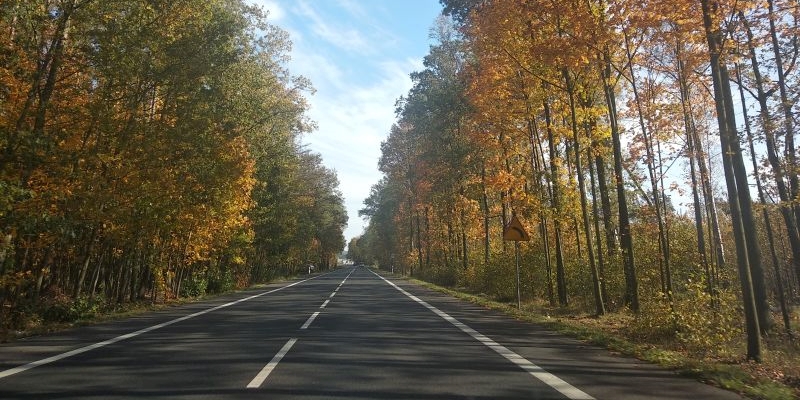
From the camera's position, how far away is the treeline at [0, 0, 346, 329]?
12117 millimetres

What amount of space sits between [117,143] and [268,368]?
11.0m

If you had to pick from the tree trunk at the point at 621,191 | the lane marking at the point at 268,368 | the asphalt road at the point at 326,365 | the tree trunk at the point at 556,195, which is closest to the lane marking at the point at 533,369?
the asphalt road at the point at 326,365

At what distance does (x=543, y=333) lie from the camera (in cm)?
1174

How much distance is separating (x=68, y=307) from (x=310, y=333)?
778cm

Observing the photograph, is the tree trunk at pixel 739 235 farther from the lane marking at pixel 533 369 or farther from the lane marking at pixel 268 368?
the lane marking at pixel 268 368

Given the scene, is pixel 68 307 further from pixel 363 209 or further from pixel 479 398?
pixel 363 209

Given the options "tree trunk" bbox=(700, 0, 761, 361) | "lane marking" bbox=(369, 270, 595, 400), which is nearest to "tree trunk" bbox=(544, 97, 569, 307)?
"lane marking" bbox=(369, 270, 595, 400)

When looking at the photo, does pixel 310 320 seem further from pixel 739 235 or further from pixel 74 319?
pixel 739 235

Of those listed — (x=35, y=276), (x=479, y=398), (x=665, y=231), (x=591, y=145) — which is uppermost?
(x=591, y=145)

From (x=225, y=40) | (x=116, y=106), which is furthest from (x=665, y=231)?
(x=116, y=106)

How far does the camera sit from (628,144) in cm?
1875

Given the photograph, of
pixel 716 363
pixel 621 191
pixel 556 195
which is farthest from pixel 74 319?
pixel 621 191

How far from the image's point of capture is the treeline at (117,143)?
12.1 m

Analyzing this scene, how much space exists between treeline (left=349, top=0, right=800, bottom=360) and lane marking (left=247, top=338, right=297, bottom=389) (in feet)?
23.8
